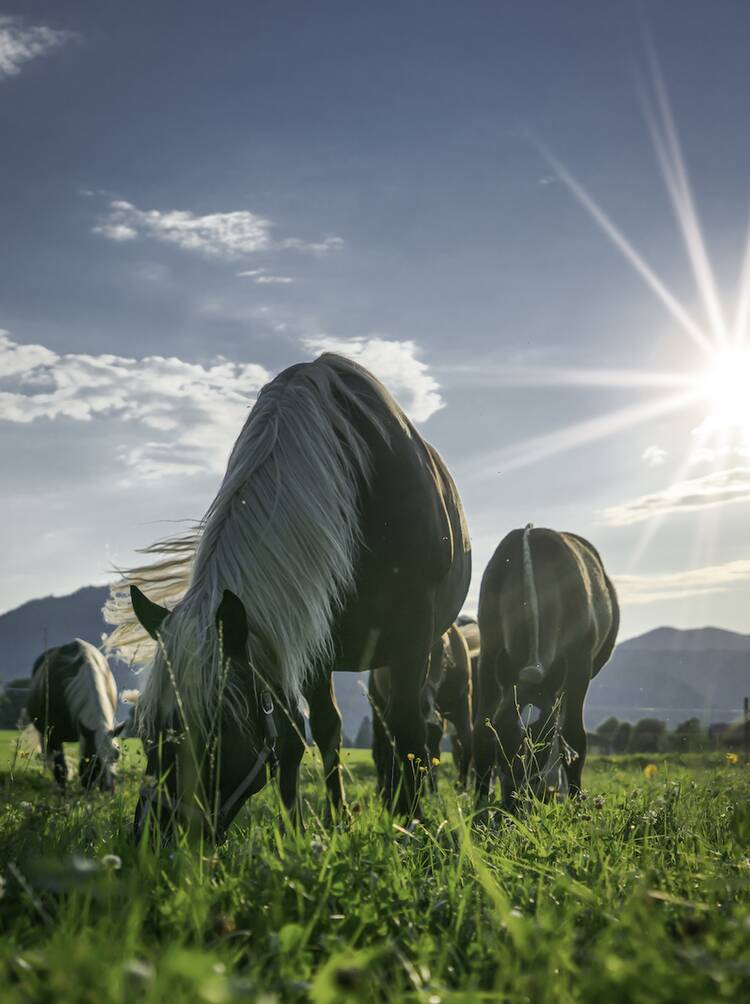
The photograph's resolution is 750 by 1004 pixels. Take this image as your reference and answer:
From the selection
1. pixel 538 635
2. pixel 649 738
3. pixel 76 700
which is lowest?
pixel 649 738

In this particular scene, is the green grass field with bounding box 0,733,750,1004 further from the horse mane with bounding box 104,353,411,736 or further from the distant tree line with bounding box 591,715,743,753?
the distant tree line with bounding box 591,715,743,753

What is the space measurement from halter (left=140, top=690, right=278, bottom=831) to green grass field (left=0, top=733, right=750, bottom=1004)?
0.14m

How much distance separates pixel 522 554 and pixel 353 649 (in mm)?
4231

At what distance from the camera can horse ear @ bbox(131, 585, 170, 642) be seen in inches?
169

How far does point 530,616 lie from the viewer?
8352 millimetres

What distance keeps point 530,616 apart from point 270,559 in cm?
473

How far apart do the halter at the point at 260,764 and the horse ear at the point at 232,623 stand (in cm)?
28

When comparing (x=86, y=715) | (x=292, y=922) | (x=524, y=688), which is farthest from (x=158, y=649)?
(x=86, y=715)

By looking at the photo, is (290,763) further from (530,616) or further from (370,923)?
(530,616)

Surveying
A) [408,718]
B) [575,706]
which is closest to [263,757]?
[408,718]

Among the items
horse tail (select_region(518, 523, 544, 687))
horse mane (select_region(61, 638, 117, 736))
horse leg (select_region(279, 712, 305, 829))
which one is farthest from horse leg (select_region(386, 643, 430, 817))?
horse mane (select_region(61, 638, 117, 736))

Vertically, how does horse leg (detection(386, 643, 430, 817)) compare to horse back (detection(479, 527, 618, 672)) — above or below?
below

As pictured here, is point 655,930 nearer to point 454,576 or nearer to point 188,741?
point 188,741

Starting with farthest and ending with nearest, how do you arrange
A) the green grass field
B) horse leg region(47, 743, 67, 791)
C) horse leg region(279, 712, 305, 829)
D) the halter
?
→ horse leg region(47, 743, 67, 791) → horse leg region(279, 712, 305, 829) → the halter → the green grass field
